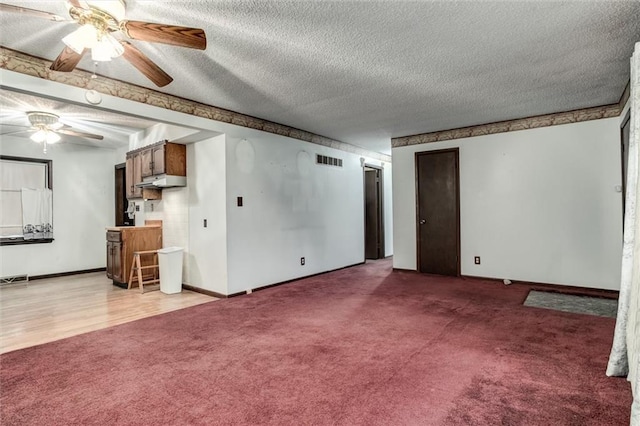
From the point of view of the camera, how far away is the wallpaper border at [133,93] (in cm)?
286

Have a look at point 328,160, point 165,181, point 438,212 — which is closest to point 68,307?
point 165,181

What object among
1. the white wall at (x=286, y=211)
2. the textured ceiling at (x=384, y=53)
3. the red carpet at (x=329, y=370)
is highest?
the textured ceiling at (x=384, y=53)

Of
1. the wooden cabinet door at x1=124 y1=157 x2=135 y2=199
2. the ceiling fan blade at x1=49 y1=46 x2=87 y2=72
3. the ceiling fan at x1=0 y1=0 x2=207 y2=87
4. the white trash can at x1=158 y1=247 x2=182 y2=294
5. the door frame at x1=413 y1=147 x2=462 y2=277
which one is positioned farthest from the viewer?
the wooden cabinet door at x1=124 y1=157 x2=135 y2=199

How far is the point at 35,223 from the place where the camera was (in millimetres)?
6273

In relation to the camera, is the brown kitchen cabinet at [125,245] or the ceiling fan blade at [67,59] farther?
the brown kitchen cabinet at [125,245]

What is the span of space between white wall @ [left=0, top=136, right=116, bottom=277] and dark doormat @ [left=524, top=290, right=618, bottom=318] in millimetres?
7748

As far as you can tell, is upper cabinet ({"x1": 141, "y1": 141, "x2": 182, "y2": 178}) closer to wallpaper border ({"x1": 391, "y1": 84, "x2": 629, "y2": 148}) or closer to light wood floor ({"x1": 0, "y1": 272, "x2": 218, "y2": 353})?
light wood floor ({"x1": 0, "y1": 272, "x2": 218, "y2": 353})

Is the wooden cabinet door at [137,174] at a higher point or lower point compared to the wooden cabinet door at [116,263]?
higher

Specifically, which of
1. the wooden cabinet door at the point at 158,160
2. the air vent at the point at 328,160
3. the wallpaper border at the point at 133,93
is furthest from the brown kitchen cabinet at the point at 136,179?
the air vent at the point at 328,160

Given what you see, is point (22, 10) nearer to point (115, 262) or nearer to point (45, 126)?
point (45, 126)

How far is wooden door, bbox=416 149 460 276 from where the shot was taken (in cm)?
584

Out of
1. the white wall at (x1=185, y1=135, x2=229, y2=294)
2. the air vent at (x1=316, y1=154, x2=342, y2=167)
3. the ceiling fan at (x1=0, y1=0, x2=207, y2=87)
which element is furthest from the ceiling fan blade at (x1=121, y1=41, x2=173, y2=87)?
the air vent at (x1=316, y1=154, x2=342, y2=167)

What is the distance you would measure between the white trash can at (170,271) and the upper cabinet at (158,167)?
1.05 metres

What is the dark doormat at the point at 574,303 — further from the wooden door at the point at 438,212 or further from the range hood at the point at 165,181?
the range hood at the point at 165,181
